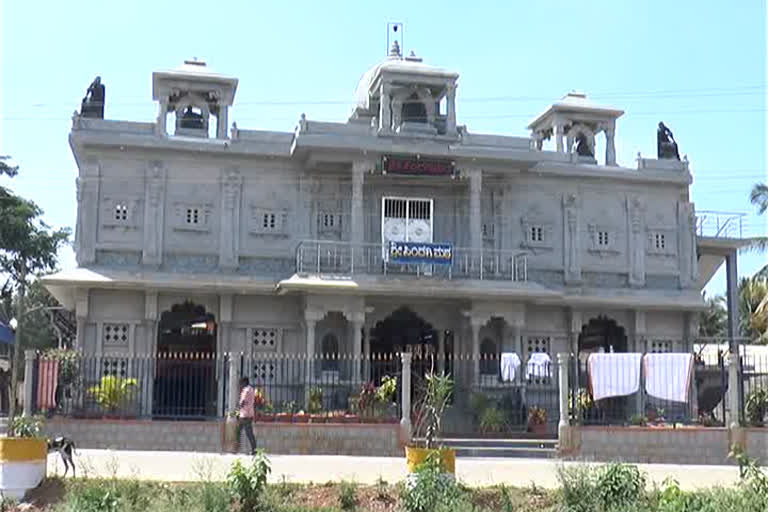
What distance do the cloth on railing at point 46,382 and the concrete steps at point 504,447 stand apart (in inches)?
310

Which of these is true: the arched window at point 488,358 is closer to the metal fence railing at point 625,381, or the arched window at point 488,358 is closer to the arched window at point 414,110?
the metal fence railing at point 625,381

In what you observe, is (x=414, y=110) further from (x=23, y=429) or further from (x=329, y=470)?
(x=23, y=429)

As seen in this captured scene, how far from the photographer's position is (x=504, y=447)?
19719 millimetres

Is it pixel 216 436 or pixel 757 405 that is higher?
pixel 757 405

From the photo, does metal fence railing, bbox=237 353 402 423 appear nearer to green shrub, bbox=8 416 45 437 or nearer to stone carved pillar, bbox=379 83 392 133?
green shrub, bbox=8 416 45 437

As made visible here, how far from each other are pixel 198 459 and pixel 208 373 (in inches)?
288

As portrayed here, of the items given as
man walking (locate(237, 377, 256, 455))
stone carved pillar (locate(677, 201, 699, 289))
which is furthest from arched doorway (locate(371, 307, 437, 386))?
man walking (locate(237, 377, 256, 455))

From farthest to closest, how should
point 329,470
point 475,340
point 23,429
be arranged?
point 475,340
point 329,470
point 23,429

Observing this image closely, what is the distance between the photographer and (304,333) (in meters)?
25.0

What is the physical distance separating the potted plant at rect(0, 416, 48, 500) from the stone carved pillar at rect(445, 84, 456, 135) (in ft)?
51.5

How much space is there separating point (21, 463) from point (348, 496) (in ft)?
15.3

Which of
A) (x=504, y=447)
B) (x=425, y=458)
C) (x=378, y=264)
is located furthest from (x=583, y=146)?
(x=425, y=458)

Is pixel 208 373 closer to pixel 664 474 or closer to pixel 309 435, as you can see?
pixel 309 435

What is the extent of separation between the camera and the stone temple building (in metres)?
24.3
